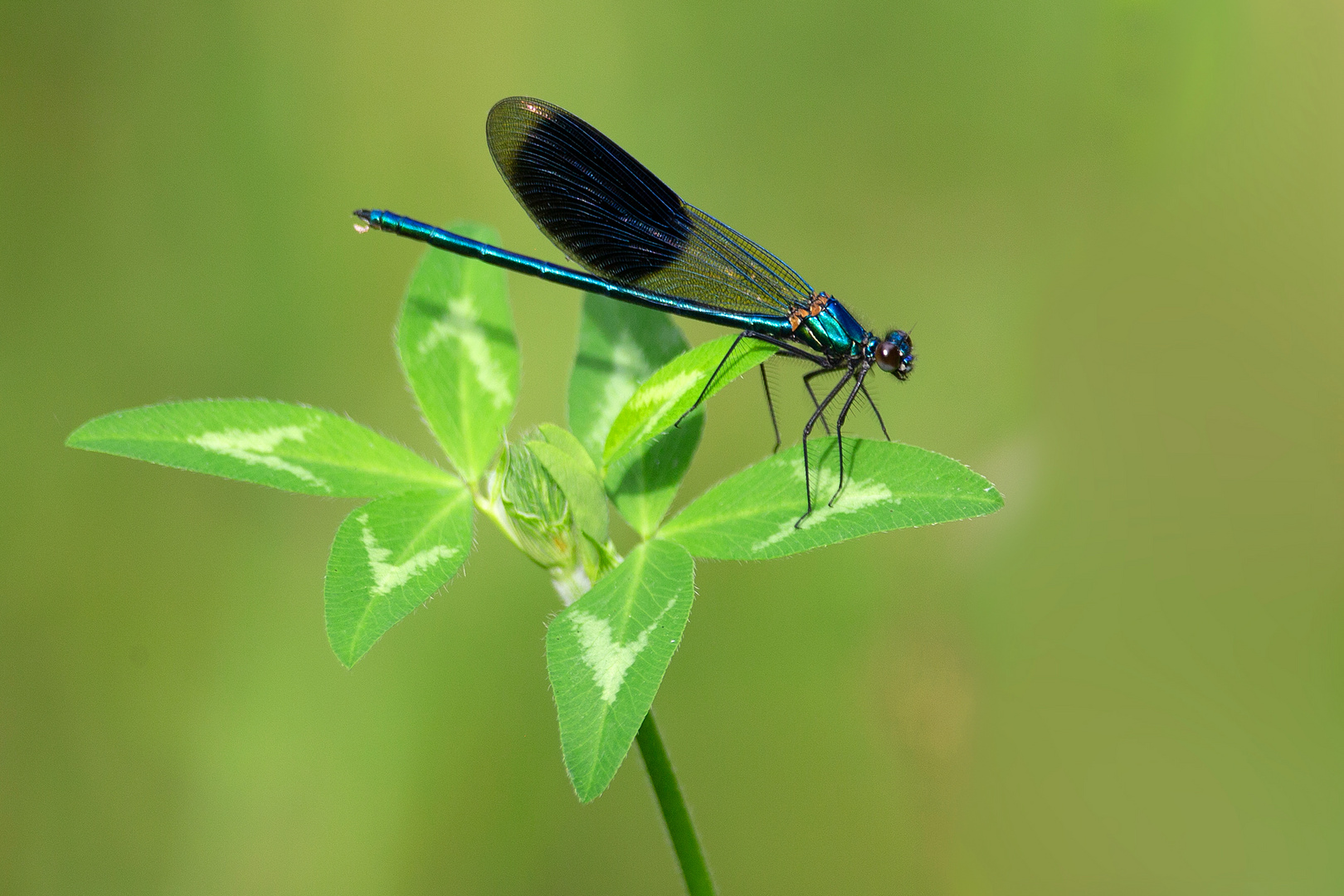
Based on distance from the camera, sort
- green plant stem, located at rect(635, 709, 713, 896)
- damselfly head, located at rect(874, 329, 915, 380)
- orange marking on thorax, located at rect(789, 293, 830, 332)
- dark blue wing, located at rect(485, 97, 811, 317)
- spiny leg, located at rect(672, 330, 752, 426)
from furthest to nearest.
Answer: dark blue wing, located at rect(485, 97, 811, 317), orange marking on thorax, located at rect(789, 293, 830, 332), damselfly head, located at rect(874, 329, 915, 380), spiny leg, located at rect(672, 330, 752, 426), green plant stem, located at rect(635, 709, 713, 896)

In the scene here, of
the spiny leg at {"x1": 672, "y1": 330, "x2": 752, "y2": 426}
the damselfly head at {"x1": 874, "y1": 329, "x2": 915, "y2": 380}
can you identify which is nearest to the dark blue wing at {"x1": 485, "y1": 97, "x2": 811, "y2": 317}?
the damselfly head at {"x1": 874, "y1": 329, "x2": 915, "y2": 380}

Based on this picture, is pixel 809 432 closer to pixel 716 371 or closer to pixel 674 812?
→ pixel 716 371

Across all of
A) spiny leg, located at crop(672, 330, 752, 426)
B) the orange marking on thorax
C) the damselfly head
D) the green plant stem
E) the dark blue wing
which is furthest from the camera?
the dark blue wing

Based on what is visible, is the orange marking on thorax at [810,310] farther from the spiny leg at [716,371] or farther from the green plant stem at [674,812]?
the green plant stem at [674,812]

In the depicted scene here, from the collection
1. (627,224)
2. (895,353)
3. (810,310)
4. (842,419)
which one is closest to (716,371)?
(842,419)

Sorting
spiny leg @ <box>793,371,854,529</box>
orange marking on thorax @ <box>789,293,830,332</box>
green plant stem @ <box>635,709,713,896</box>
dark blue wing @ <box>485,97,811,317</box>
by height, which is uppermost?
dark blue wing @ <box>485,97,811,317</box>

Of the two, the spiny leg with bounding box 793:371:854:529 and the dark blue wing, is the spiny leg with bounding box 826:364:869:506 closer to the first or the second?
the spiny leg with bounding box 793:371:854:529

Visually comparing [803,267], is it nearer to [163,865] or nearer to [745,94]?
[745,94]
